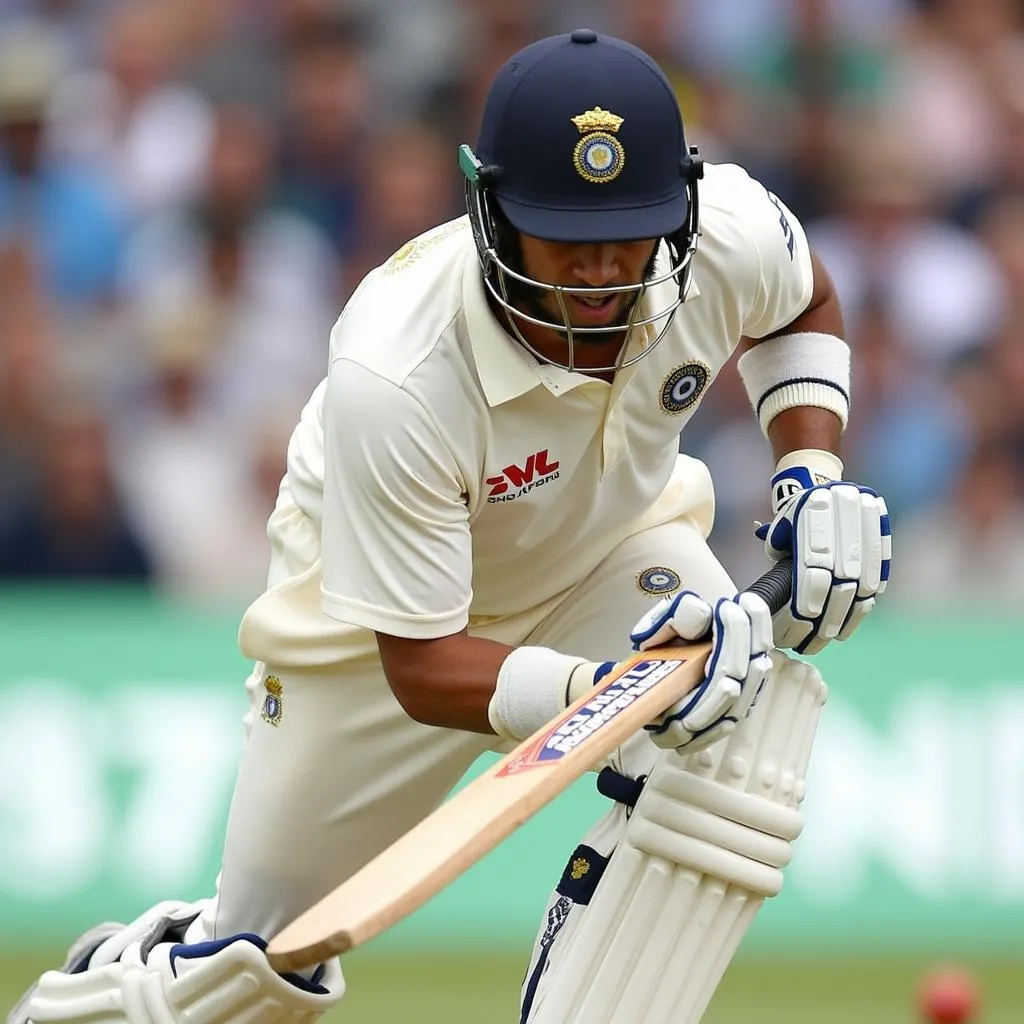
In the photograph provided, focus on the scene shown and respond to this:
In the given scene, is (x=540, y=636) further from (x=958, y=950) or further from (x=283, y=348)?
(x=283, y=348)

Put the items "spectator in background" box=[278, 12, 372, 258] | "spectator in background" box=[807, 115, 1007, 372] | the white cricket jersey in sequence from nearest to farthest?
the white cricket jersey < "spectator in background" box=[807, 115, 1007, 372] < "spectator in background" box=[278, 12, 372, 258]

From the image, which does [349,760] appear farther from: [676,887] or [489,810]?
[489,810]

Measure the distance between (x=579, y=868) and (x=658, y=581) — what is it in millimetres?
558

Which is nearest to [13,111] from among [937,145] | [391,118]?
[391,118]

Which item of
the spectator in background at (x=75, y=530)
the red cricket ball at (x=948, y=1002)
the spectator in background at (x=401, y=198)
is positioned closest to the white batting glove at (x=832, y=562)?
the red cricket ball at (x=948, y=1002)

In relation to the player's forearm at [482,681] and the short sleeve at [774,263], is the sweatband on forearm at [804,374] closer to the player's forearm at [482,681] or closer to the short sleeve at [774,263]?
the short sleeve at [774,263]

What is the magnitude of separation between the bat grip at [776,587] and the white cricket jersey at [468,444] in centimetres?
30

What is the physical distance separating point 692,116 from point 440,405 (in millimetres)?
4316

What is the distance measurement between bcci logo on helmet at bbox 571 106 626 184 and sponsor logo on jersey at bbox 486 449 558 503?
45 centimetres

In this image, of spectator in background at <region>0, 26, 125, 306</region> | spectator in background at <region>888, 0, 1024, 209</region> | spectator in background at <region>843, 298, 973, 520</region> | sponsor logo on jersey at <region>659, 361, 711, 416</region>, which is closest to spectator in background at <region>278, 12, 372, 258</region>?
spectator in background at <region>0, 26, 125, 306</region>

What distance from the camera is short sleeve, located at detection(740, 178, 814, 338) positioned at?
11.1 feet

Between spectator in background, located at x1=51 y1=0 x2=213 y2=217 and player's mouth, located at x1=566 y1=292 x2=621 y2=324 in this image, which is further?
spectator in background, located at x1=51 y1=0 x2=213 y2=217

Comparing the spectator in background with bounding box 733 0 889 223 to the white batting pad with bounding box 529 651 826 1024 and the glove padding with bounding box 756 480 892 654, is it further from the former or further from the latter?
the white batting pad with bounding box 529 651 826 1024

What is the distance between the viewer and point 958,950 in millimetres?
5406
